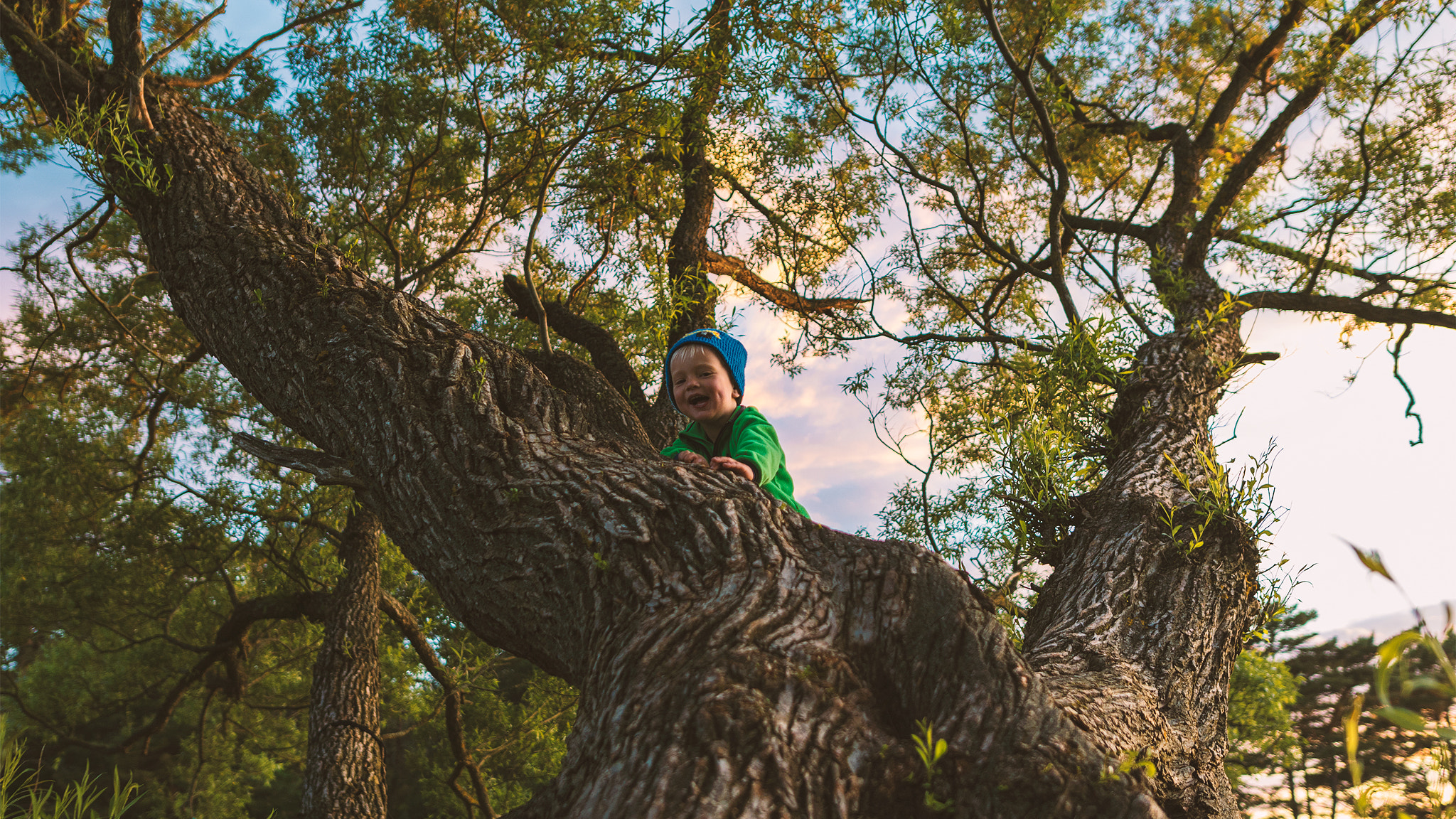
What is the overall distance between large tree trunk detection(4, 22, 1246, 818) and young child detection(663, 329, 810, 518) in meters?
0.29

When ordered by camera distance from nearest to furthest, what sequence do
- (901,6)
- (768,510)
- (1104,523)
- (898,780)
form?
(898,780) < (768,510) < (1104,523) < (901,6)

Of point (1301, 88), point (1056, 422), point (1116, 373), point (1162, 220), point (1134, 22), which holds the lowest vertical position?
point (1056, 422)

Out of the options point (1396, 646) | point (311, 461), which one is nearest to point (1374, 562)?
point (1396, 646)

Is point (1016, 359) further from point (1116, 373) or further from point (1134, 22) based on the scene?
point (1134, 22)

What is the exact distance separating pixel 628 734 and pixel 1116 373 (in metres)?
3.09

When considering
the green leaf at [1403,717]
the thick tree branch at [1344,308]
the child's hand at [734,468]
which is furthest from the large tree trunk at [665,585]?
the thick tree branch at [1344,308]

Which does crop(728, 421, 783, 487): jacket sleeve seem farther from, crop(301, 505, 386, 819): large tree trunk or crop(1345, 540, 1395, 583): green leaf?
crop(301, 505, 386, 819): large tree trunk

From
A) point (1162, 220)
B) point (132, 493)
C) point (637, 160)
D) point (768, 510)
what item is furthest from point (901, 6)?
point (132, 493)

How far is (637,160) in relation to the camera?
528 centimetres

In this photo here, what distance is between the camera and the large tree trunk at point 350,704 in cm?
500

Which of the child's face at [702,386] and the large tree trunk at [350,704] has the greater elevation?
the child's face at [702,386]

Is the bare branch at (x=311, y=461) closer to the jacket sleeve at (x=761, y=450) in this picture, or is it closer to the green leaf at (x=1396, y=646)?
the jacket sleeve at (x=761, y=450)

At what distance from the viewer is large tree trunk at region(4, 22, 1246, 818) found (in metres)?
1.26

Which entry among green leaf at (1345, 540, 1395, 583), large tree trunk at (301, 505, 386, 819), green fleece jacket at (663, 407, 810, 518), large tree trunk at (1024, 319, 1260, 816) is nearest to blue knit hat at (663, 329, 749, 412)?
green fleece jacket at (663, 407, 810, 518)
